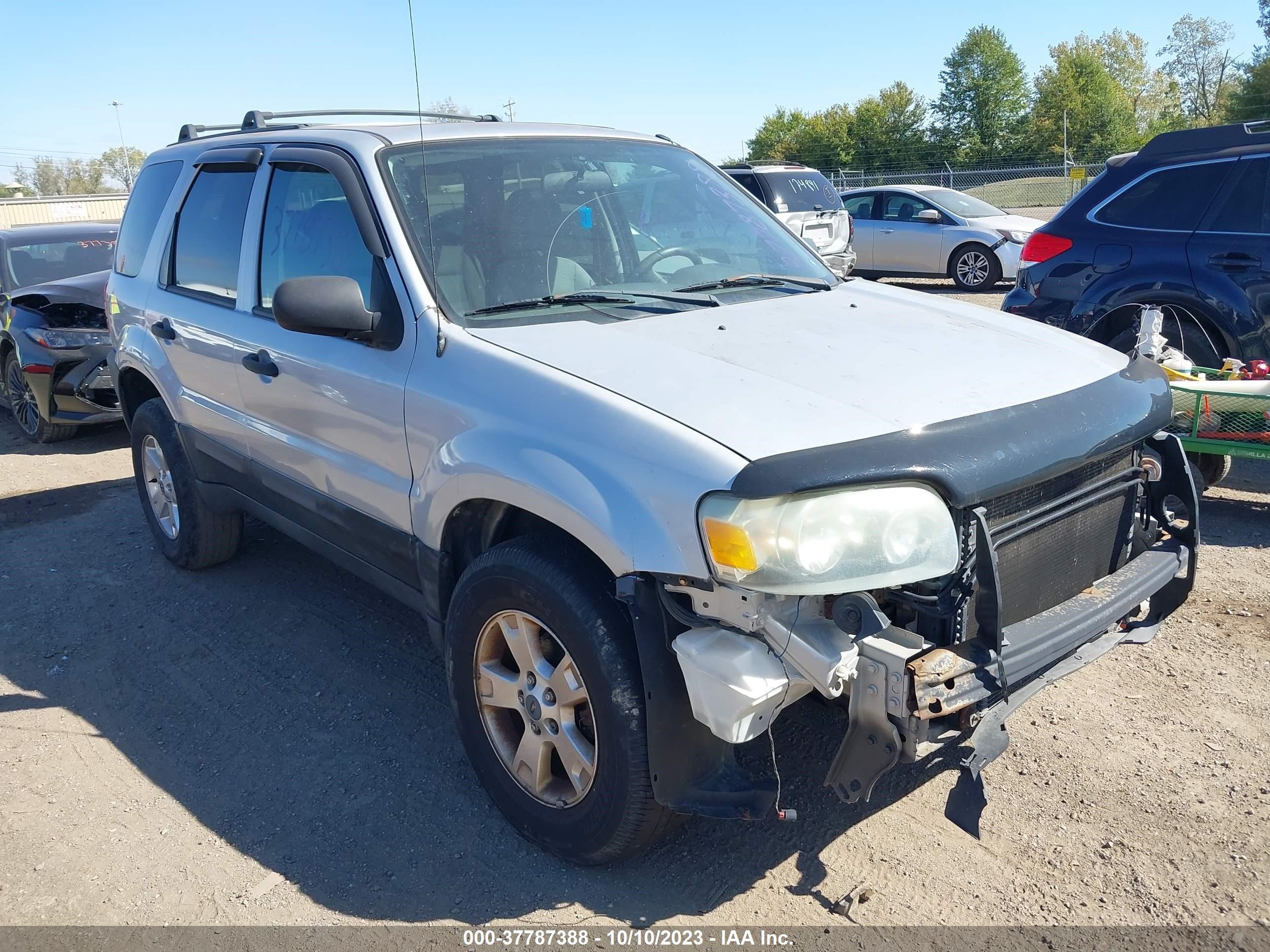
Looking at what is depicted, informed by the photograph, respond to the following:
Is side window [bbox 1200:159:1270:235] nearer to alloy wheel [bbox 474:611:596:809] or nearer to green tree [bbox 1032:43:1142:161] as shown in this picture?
alloy wheel [bbox 474:611:596:809]

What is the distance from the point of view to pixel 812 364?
285cm

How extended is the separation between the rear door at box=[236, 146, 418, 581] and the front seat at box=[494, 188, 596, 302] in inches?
13.8

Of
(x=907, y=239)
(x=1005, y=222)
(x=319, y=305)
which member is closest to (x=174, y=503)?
(x=319, y=305)

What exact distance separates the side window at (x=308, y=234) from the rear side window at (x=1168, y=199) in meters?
4.83

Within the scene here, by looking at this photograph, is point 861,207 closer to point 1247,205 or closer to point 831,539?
point 1247,205

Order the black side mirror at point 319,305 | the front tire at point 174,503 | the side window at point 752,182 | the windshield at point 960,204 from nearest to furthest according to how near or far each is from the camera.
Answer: the black side mirror at point 319,305, the front tire at point 174,503, the side window at point 752,182, the windshield at point 960,204

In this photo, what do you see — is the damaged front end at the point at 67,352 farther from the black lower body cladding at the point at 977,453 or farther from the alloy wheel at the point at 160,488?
the black lower body cladding at the point at 977,453

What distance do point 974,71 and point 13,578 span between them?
89.7 meters

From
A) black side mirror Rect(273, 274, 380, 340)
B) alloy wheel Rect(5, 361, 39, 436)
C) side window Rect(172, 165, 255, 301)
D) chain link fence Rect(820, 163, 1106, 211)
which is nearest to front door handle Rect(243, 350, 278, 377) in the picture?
side window Rect(172, 165, 255, 301)

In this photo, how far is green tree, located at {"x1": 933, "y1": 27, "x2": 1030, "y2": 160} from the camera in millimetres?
81875

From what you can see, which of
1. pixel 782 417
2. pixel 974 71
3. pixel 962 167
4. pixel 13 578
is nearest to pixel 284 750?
pixel 782 417

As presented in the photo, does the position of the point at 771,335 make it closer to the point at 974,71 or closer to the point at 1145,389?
the point at 1145,389

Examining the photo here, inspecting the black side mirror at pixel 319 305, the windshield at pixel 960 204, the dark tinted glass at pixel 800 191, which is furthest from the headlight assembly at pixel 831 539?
the windshield at pixel 960 204

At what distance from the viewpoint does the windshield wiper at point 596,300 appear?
10.8 feet
